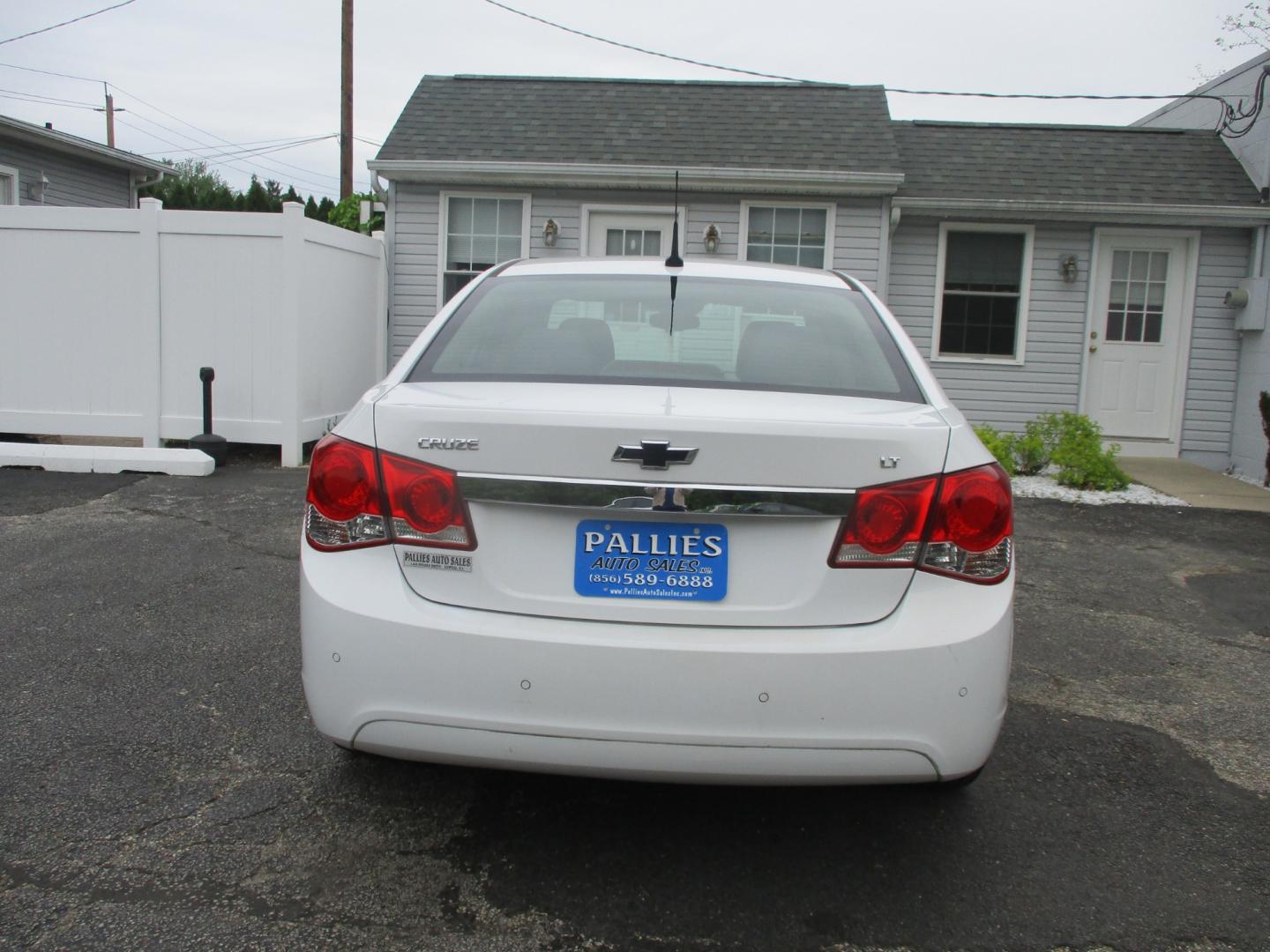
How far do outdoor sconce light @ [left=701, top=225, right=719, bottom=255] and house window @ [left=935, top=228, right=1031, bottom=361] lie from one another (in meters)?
2.48

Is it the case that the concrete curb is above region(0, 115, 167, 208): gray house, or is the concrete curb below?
below

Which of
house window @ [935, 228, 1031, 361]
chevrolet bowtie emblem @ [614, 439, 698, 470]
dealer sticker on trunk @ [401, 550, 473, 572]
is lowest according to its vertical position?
dealer sticker on trunk @ [401, 550, 473, 572]

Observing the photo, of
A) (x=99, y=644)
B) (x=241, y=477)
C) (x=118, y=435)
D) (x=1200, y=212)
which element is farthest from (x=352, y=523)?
(x=1200, y=212)

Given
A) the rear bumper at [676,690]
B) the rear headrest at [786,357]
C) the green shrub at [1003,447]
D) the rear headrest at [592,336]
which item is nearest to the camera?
the rear bumper at [676,690]

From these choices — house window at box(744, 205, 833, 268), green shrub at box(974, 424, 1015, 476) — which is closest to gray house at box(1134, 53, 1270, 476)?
green shrub at box(974, 424, 1015, 476)

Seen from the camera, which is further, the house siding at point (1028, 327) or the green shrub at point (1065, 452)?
the house siding at point (1028, 327)

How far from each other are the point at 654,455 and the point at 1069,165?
37.4 ft

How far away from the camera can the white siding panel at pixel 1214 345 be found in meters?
11.6

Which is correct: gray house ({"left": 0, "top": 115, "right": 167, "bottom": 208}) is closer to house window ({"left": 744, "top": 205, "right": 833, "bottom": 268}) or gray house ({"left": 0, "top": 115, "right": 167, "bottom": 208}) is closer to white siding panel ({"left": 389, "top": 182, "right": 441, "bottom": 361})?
white siding panel ({"left": 389, "top": 182, "right": 441, "bottom": 361})

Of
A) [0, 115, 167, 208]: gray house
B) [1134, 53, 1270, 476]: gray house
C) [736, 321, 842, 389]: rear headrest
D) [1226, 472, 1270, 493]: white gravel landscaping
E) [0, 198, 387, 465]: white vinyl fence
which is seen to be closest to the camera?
[736, 321, 842, 389]: rear headrest

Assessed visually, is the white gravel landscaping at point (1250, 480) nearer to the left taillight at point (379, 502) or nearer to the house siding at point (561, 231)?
the house siding at point (561, 231)

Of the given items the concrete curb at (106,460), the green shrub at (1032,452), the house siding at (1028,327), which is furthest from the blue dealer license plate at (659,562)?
the house siding at (1028,327)

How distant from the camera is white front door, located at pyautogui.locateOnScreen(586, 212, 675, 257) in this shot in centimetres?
1189

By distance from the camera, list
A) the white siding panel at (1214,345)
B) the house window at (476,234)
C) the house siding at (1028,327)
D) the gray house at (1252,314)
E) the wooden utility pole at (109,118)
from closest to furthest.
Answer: the gray house at (1252,314), the white siding panel at (1214,345), the house siding at (1028,327), the house window at (476,234), the wooden utility pole at (109,118)
